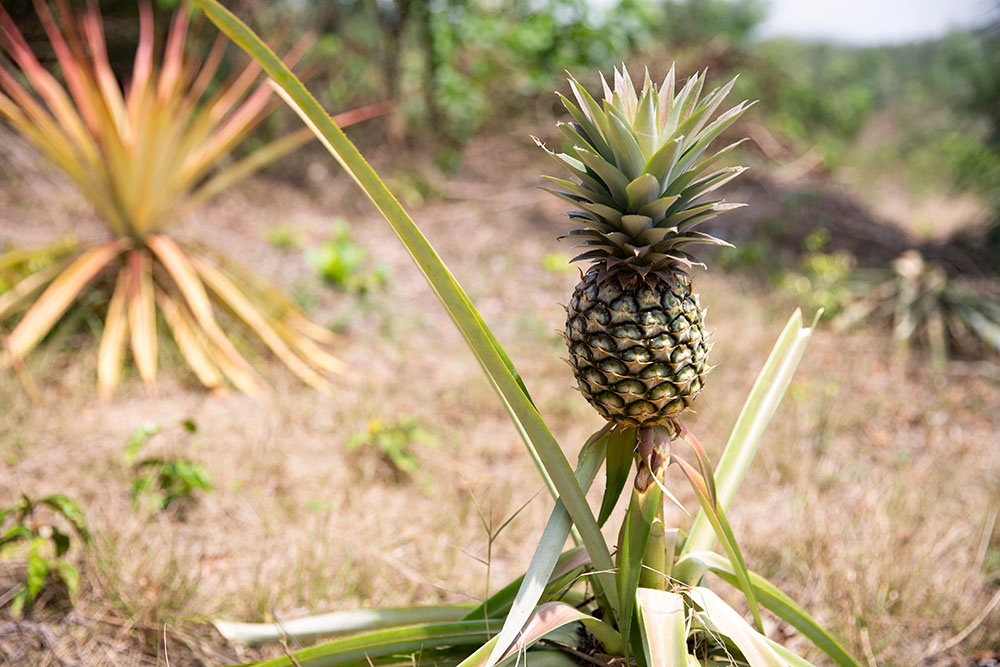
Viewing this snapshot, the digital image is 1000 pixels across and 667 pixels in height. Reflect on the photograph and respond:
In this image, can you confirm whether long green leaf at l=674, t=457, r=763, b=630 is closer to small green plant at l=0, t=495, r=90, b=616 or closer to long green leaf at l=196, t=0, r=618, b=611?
long green leaf at l=196, t=0, r=618, b=611

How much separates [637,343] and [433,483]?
1.58 meters

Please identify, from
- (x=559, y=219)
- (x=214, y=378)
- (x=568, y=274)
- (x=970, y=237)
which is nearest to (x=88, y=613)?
(x=214, y=378)

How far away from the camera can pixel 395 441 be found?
7.95ft

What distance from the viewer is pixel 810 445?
2.63 meters

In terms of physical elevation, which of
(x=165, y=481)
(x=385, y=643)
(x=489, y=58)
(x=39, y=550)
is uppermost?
(x=489, y=58)

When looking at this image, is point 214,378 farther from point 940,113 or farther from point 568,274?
point 940,113

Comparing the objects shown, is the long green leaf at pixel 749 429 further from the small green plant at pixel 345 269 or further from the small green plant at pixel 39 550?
the small green plant at pixel 345 269

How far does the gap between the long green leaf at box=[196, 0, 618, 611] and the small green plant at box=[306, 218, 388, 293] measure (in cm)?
319

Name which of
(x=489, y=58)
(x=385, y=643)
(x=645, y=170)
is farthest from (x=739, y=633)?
(x=489, y=58)

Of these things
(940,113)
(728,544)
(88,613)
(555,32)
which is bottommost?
(88,613)

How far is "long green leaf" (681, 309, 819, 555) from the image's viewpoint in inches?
45.8

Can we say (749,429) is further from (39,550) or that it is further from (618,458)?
(39,550)

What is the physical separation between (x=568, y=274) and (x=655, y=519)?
12.4 ft

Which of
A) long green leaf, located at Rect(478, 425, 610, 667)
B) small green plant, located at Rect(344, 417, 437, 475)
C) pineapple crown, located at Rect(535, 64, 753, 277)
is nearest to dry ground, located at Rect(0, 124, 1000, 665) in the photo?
small green plant, located at Rect(344, 417, 437, 475)
